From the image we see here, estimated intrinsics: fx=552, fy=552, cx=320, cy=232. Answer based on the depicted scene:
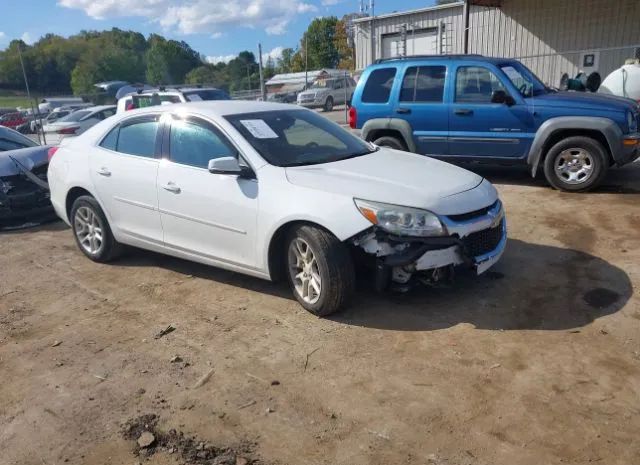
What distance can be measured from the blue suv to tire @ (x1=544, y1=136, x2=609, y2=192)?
0.01m

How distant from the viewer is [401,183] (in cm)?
421

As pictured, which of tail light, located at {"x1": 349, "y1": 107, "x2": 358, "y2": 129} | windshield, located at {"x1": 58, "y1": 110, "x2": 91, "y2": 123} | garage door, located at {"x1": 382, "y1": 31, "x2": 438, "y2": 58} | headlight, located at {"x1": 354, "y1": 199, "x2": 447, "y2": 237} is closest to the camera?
headlight, located at {"x1": 354, "y1": 199, "x2": 447, "y2": 237}

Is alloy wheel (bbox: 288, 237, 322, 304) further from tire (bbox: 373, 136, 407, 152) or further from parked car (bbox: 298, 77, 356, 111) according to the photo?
parked car (bbox: 298, 77, 356, 111)

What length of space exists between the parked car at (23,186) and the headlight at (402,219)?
5567 mm

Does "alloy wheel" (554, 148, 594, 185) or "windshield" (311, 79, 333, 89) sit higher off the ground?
"windshield" (311, 79, 333, 89)

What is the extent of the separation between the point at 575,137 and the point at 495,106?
1169mm

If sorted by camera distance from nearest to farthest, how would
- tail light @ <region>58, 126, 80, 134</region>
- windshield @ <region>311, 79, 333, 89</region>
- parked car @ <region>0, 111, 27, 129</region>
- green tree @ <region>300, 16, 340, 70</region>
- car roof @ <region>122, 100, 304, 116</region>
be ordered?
car roof @ <region>122, 100, 304, 116</region>
tail light @ <region>58, 126, 80, 134</region>
parked car @ <region>0, 111, 27, 129</region>
windshield @ <region>311, 79, 333, 89</region>
green tree @ <region>300, 16, 340, 70</region>

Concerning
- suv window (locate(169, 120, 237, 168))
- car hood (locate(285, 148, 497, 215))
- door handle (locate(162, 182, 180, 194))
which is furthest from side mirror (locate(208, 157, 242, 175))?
door handle (locate(162, 182, 180, 194))

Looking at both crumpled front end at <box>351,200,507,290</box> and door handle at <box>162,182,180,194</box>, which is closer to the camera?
crumpled front end at <box>351,200,507,290</box>

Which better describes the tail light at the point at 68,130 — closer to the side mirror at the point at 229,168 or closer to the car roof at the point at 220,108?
the car roof at the point at 220,108

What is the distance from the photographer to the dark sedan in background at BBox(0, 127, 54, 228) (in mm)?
7375

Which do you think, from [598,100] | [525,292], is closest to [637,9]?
[598,100]

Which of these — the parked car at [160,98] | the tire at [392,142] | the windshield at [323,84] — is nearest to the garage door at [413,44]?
the windshield at [323,84]

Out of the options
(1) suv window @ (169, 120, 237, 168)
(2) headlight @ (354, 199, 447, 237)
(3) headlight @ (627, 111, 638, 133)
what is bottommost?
(2) headlight @ (354, 199, 447, 237)
